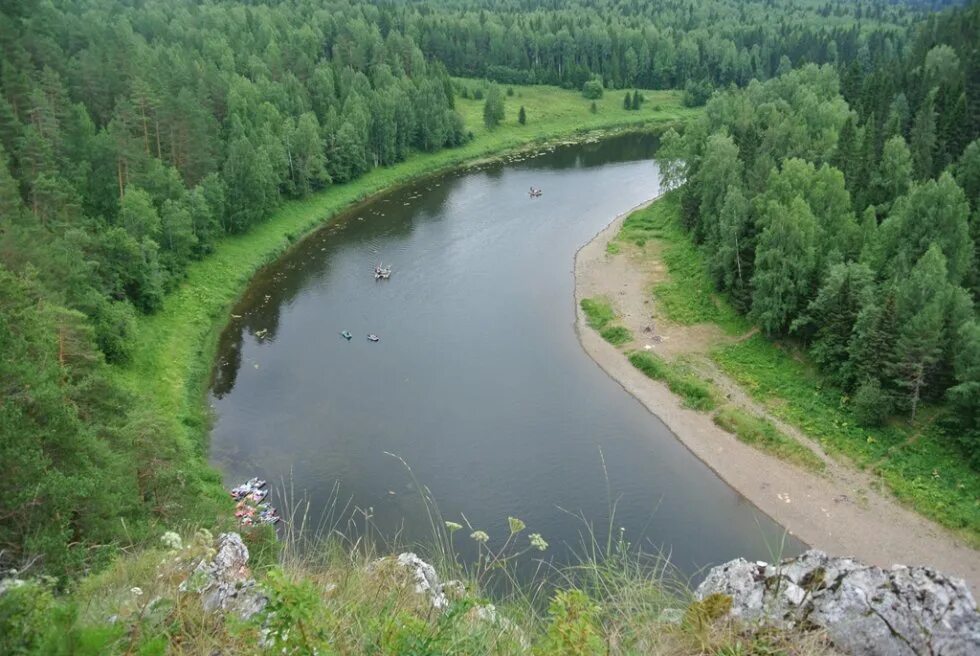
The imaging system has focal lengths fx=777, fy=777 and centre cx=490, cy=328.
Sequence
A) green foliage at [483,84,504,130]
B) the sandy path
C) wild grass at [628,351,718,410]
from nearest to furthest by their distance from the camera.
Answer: the sandy path → wild grass at [628,351,718,410] → green foliage at [483,84,504,130]

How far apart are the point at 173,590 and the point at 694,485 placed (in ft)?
113

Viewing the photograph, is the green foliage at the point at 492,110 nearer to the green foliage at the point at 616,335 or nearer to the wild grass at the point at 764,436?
the green foliage at the point at 616,335

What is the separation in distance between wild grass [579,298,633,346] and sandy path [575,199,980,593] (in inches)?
41.1

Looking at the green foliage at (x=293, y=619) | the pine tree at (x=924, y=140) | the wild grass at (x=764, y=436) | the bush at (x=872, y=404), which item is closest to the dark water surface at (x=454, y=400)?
the wild grass at (x=764, y=436)

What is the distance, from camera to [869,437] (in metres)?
41.8

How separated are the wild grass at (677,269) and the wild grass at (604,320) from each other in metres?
3.99

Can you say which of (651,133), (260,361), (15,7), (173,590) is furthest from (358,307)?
(651,133)

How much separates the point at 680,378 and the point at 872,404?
11131 millimetres

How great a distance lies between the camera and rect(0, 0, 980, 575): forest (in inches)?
1056

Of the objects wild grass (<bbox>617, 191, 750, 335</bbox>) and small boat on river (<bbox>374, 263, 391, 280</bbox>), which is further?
small boat on river (<bbox>374, 263, 391, 280</bbox>)

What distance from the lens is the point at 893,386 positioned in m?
43.1

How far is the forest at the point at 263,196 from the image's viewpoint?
2683 cm

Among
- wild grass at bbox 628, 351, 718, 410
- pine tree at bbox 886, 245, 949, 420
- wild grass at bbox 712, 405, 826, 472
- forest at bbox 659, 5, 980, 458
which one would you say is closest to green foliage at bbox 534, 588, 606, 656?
wild grass at bbox 712, 405, 826, 472

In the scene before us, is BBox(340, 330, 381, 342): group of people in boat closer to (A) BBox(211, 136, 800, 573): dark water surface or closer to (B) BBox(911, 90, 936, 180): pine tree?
(A) BBox(211, 136, 800, 573): dark water surface
